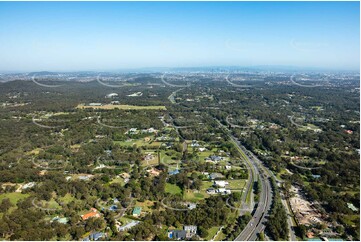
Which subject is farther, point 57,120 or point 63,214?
point 57,120

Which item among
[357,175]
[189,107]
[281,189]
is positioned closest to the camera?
[281,189]

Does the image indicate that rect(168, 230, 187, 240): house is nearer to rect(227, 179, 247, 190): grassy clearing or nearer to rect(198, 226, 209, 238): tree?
rect(198, 226, 209, 238): tree

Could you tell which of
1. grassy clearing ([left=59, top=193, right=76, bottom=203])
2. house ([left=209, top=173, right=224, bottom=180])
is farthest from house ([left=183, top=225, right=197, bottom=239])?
grassy clearing ([left=59, top=193, right=76, bottom=203])

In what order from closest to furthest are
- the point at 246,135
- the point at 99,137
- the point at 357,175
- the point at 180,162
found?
the point at 357,175 < the point at 180,162 < the point at 99,137 < the point at 246,135

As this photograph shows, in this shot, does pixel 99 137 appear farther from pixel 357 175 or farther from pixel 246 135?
pixel 357 175

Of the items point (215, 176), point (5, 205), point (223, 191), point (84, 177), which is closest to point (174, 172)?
point (215, 176)

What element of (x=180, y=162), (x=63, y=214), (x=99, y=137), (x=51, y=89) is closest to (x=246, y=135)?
(x=180, y=162)

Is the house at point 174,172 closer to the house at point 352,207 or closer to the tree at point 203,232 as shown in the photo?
the tree at point 203,232
